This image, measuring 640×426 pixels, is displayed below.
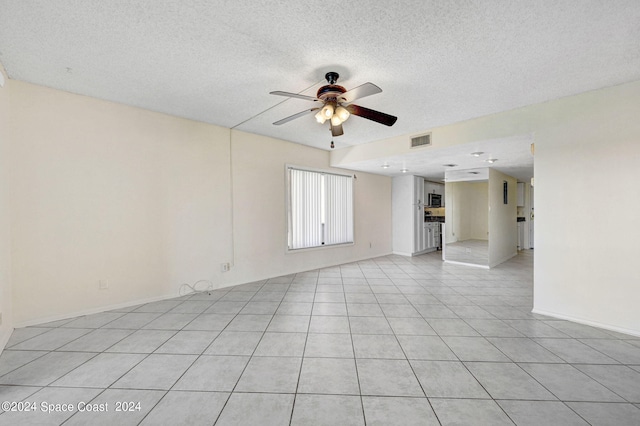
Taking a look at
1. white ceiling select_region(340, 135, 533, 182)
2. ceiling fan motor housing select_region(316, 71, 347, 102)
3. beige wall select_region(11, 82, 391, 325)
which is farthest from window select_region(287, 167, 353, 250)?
ceiling fan motor housing select_region(316, 71, 347, 102)

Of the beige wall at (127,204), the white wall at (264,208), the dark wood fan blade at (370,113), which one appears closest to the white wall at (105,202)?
the beige wall at (127,204)

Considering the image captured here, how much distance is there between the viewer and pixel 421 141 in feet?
13.8

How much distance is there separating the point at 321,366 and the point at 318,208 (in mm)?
3722

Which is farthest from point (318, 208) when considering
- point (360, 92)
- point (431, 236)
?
point (431, 236)

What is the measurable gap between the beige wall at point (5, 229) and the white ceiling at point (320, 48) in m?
0.42

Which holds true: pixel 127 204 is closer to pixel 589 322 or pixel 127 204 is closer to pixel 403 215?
pixel 589 322

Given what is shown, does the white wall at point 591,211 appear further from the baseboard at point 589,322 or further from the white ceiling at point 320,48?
the white ceiling at point 320,48

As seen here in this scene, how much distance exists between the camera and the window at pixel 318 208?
5.11 m

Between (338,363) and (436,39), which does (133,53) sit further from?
(338,363)

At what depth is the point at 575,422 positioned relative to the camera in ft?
4.92

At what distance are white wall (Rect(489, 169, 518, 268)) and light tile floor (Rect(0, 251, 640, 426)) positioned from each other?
2.64 metres

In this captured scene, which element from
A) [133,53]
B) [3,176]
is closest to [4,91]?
[3,176]

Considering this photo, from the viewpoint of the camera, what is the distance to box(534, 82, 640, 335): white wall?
8.57ft

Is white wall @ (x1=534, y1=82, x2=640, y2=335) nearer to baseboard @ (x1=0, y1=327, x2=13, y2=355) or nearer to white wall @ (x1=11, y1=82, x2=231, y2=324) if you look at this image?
white wall @ (x1=11, y1=82, x2=231, y2=324)
